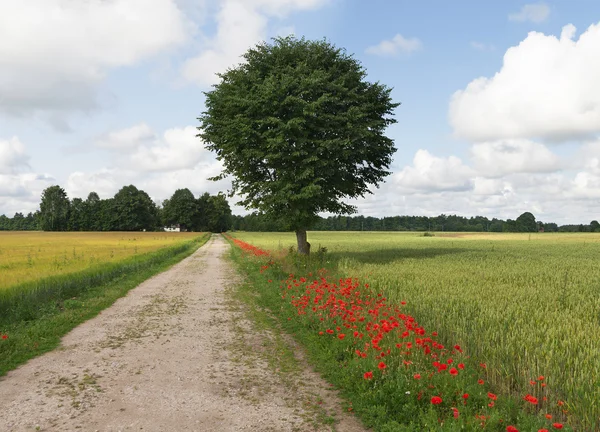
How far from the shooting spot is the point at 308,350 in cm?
805

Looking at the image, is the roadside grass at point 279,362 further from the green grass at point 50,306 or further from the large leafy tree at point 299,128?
the large leafy tree at point 299,128

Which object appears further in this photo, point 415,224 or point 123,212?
point 415,224

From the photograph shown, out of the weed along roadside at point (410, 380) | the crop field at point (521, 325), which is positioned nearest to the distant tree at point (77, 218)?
the crop field at point (521, 325)

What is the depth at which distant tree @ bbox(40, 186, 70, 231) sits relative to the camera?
127562 mm

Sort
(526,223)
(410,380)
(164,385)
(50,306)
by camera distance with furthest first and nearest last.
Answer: (526,223)
(50,306)
(164,385)
(410,380)

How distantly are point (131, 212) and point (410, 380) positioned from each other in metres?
132

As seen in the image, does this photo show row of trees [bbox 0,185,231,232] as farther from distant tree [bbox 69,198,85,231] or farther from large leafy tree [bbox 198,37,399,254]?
large leafy tree [bbox 198,37,399,254]

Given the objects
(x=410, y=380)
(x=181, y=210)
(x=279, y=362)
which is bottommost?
(x=279, y=362)

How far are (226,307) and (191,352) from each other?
15.6ft

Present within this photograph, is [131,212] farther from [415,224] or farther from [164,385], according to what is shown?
[164,385]

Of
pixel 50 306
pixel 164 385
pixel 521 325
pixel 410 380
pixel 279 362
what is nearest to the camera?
pixel 410 380

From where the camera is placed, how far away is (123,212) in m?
124

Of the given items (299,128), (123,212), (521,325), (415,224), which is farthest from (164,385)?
(415,224)

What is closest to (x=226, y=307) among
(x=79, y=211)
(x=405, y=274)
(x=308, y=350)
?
(x=308, y=350)
